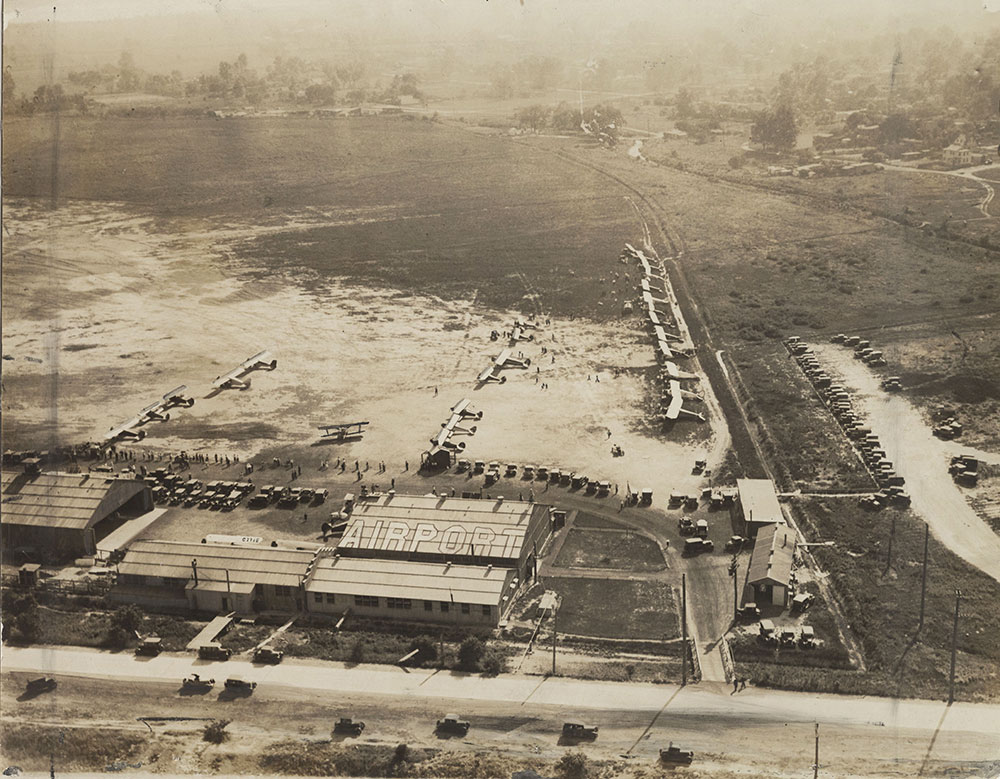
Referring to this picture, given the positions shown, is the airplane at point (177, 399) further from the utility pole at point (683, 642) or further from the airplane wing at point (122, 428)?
the utility pole at point (683, 642)

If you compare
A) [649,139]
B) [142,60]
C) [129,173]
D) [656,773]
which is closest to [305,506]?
[656,773]

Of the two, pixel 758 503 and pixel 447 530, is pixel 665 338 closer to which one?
pixel 758 503

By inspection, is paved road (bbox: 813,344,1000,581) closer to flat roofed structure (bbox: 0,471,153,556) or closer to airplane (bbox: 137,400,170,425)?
flat roofed structure (bbox: 0,471,153,556)

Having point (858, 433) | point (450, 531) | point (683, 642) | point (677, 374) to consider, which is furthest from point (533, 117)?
point (683, 642)

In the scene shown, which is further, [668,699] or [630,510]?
[630,510]

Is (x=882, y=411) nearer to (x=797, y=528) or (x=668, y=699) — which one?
(x=797, y=528)
